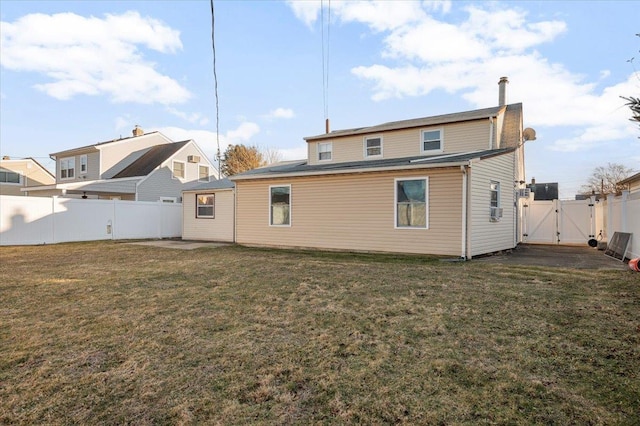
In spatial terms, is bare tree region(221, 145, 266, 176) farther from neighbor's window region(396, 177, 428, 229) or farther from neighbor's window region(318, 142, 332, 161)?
neighbor's window region(396, 177, 428, 229)

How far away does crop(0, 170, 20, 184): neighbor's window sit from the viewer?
1068 inches

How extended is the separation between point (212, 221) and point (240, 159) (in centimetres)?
2081

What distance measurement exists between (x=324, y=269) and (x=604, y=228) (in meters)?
11.8

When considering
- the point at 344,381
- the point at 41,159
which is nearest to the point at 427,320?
the point at 344,381

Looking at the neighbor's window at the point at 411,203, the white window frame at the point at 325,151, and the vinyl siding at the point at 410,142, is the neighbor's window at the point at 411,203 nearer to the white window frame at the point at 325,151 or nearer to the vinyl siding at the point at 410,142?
the vinyl siding at the point at 410,142

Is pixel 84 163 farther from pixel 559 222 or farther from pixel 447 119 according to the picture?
pixel 559 222

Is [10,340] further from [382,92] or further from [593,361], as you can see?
[382,92]

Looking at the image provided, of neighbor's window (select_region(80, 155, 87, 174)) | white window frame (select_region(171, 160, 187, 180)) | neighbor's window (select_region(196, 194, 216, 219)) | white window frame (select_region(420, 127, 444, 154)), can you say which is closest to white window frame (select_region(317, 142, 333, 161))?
white window frame (select_region(420, 127, 444, 154))

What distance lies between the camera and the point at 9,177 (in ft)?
90.4

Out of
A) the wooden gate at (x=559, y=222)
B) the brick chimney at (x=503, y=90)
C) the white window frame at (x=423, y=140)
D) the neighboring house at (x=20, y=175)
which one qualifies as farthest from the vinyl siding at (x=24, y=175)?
the wooden gate at (x=559, y=222)

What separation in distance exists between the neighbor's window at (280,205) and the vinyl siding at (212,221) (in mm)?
2555

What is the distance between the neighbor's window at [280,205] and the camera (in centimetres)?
1274

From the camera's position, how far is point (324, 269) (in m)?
7.78

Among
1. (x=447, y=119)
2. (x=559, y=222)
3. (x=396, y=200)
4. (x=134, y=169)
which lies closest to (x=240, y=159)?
(x=134, y=169)
